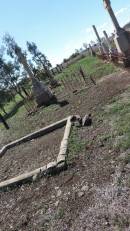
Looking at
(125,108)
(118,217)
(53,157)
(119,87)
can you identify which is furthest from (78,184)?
(119,87)

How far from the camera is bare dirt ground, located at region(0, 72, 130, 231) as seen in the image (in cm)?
626

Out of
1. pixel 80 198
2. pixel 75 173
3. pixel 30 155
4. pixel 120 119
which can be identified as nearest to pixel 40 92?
pixel 30 155

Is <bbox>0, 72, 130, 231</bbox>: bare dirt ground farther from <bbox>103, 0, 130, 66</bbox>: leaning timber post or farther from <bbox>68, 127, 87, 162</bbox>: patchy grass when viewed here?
<bbox>103, 0, 130, 66</bbox>: leaning timber post

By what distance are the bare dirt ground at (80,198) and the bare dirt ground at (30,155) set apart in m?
1.38

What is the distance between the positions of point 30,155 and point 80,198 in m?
5.69

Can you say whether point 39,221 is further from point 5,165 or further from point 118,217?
point 5,165

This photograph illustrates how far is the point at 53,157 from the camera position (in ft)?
36.0

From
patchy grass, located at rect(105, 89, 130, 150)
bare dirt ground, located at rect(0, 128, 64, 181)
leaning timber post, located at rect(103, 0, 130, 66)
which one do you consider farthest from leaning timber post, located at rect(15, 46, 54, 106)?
patchy grass, located at rect(105, 89, 130, 150)

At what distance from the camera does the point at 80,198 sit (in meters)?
7.30

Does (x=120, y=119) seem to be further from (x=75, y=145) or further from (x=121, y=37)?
(x=121, y=37)

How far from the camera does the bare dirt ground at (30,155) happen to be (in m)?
11.3

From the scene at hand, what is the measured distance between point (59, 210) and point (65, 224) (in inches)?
24.7

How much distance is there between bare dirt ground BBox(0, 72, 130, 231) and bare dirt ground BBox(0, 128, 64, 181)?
138cm

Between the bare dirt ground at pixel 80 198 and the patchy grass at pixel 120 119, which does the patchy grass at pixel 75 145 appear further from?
the patchy grass at pixel 120 119
